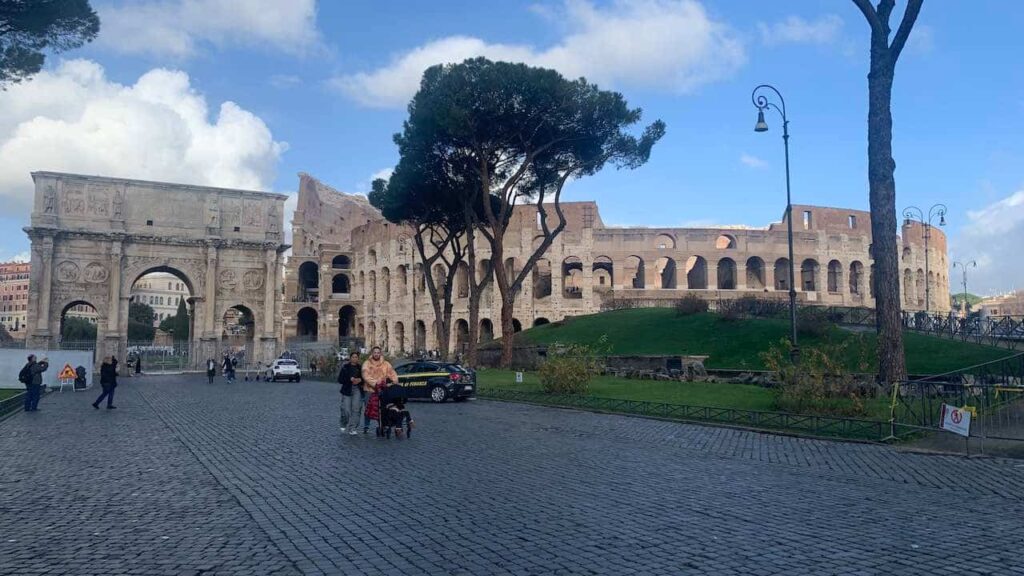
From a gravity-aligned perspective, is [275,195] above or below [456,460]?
above

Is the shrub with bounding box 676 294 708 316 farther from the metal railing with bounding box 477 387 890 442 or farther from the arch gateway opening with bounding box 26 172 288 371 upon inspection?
the arch gateway opening with bounding box 26 172 288 371

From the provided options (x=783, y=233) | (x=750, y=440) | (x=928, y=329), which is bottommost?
(x=750, y=440)

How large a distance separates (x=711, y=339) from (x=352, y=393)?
1689 centimetres

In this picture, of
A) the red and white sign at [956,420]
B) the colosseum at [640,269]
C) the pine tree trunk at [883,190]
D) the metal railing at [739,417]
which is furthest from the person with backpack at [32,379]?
the colosseum at [640,269]

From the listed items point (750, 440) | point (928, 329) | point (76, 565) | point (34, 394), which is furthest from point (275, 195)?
point (76, 565)

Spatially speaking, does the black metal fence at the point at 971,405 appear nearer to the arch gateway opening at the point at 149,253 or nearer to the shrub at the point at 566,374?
the shrub at the point at 566,374

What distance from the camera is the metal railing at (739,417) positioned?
10.5 metres

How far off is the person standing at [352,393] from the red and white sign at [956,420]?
800 centimetres

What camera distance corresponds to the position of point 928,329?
22.2m

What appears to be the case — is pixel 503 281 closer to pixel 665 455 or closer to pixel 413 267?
pixel 665 455

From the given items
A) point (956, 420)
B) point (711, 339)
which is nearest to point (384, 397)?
point (956, 420)

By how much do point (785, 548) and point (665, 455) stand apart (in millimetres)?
4290

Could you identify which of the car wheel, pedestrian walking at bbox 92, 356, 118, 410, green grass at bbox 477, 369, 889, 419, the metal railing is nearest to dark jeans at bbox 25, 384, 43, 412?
pedestrian walking at bbox 92, 356, 118, 410

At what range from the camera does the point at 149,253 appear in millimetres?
38875
